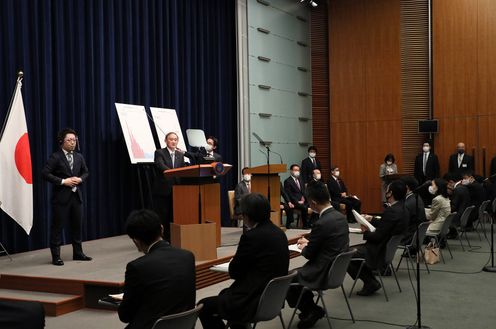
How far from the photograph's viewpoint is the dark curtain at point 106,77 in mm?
7871

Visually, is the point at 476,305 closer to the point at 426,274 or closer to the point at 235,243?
the point at 426,274

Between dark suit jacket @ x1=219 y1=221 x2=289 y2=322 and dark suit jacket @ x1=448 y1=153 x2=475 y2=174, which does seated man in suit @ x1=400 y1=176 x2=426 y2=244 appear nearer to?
dark suit jacket @ x1=219 y1=221 x2=289 y2=322

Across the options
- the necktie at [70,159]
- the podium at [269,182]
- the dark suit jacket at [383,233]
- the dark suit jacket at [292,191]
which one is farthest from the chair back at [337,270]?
the dark suit jacket at [292,191]

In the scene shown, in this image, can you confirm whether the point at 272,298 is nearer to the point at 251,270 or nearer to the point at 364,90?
the point at 251,270

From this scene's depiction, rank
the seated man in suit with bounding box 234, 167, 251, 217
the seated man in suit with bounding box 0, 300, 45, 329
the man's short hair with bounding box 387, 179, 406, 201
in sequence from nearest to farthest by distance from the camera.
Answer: the seated man in suit with bounding box 0, 300, 45, 329, the man's short hair with bounding box 387, 179, 406, 201, the seated man in suit with bounding box 234, 167, 251, 217

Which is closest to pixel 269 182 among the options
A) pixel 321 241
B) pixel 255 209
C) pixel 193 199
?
pixel 193 199

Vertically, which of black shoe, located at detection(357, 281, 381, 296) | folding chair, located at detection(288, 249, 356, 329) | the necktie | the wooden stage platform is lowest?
black shoe, located at detection(357, 281, 381, 296)

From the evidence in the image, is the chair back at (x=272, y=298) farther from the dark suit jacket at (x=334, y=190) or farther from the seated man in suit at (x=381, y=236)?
the dark suit jacket at (x=334, y=190)

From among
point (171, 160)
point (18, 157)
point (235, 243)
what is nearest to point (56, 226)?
point (18, 157)

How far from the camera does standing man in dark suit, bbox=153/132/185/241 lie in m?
7.37

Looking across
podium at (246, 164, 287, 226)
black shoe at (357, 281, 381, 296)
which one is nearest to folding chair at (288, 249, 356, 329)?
black shoe at (357, 281, 381, 296)

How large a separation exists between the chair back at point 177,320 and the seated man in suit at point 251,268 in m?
0.71

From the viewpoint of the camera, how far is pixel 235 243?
25.9 ft

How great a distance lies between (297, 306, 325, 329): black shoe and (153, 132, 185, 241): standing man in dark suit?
2.96m
